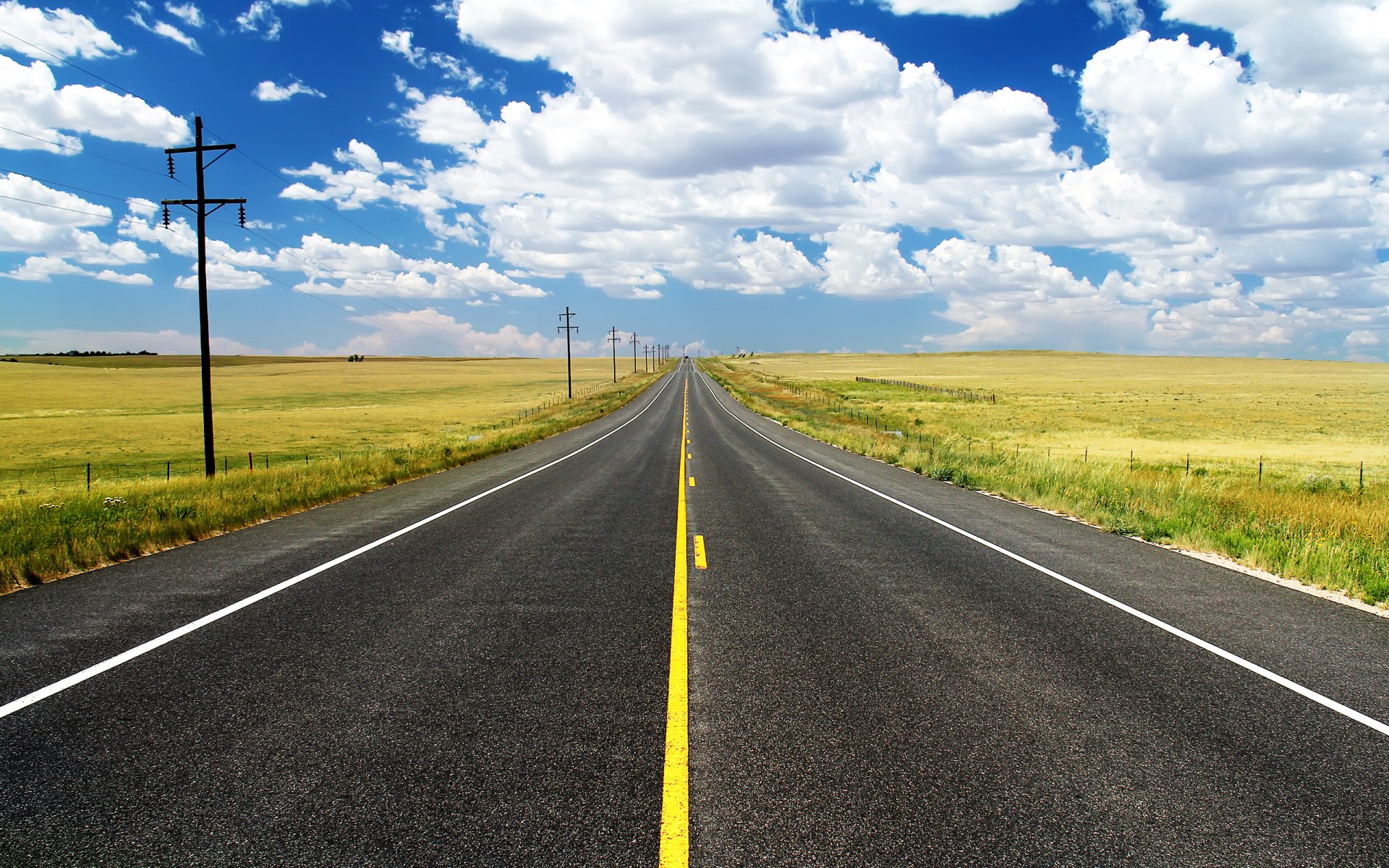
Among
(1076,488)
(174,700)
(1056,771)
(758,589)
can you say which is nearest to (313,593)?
(174,700)

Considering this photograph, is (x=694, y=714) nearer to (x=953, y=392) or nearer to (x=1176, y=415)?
(x=1176, y=415)

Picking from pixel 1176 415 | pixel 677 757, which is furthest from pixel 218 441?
pixel 1176 415

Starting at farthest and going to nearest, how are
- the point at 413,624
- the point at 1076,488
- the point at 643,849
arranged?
1. the point at 1076,488
2. the point at 413,624
3. the point at 643,849

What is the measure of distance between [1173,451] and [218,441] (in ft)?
165

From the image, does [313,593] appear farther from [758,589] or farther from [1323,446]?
[1323,446]

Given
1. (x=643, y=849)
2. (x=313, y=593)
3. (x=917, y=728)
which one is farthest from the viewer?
(x=313, y=593)

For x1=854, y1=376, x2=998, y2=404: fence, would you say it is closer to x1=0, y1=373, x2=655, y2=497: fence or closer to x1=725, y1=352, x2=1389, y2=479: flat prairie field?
x1=725, y1=352, x2=1389, y2=479: flat prairie field

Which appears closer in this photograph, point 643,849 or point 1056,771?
point 643,849

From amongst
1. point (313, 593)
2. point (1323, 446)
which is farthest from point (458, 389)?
point (313, 593)

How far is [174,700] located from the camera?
15.0 feet

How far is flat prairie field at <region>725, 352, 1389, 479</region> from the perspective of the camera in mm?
34844

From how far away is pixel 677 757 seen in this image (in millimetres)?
3910

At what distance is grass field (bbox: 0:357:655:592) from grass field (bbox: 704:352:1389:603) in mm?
14088

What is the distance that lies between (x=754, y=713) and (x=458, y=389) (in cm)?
10068
